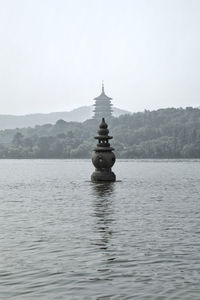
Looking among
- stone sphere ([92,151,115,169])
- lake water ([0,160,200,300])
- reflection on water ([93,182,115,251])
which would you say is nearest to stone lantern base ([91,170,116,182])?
stone sphere ([92,151,115,169])

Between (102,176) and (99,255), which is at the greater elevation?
(102,176)

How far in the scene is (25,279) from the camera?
40.0 feet

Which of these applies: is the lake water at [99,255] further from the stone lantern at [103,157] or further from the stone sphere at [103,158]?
the stone lantern at [103,157]

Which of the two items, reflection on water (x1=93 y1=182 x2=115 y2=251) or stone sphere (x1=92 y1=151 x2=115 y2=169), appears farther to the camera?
stone sphere (x1=92 y1=151 x2=115 y2=169)

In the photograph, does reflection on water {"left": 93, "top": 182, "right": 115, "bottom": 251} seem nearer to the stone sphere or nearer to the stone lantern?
the stone sphere

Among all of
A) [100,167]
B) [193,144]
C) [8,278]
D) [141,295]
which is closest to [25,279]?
[8,278]

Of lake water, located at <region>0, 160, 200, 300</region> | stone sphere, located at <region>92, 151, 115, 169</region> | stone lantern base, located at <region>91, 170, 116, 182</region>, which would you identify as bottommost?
lake water, located at <region>0, 160, 200, 300</region>

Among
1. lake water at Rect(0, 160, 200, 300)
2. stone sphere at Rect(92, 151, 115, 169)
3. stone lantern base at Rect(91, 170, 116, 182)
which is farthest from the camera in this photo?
stone lantern base at Rect(91, 170, 116, 182)

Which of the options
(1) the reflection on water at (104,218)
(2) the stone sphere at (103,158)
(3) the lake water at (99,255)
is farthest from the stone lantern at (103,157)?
(3) the lake water at (99,255)

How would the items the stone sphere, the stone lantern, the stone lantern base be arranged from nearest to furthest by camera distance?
the stone sphere < the stone lantern < the stone lantern base

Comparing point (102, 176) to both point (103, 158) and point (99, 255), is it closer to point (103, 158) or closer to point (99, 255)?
point (103, 158)

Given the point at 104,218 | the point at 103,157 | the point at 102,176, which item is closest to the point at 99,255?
the point at 104,218

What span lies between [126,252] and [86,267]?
6.61 ft

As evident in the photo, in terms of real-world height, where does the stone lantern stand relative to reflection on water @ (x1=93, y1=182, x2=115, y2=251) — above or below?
above
